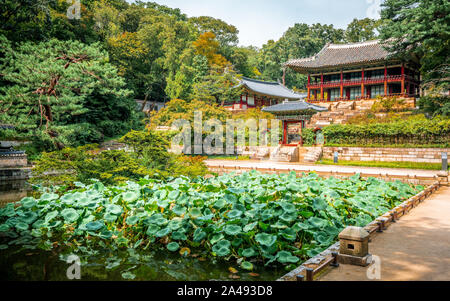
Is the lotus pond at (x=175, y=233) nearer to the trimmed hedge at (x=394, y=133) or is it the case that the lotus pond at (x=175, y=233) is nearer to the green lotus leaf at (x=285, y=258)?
the green lotus leaf at (x=285, y=258)

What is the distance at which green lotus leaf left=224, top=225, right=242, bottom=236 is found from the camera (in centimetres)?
397

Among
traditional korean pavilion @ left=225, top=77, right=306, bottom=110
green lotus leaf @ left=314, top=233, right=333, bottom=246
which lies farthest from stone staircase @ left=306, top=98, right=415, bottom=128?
green lotus leaf @ left=314, top=233, right=333, bottom=246

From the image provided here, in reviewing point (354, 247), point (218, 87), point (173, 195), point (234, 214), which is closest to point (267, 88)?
point (218, 87)

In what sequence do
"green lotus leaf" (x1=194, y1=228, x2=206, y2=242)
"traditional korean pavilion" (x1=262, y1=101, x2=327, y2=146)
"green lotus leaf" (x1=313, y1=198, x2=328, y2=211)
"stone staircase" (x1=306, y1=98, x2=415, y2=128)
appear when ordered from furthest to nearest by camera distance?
"stone staircase" (x1=306, y1=98, x2=415, y2=128) < "traditional korean pavilion" (x1=262, y1=101, x2=327, y2=146) < "green lotus leaf" (x1=313, y1=198, x2=328, y2=211) < "green lotus leaf" (x1=194, y1=228, x2=206, y2=242)

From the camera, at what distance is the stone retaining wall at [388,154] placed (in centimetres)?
1523

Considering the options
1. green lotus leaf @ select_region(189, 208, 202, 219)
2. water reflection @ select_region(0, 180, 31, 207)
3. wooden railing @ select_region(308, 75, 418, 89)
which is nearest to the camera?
green lotus leaf @ select_region(189, 208, 202, 219)

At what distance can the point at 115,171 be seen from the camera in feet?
24.8

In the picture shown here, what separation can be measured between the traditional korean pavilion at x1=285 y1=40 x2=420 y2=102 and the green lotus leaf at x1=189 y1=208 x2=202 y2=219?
24199 millimetres

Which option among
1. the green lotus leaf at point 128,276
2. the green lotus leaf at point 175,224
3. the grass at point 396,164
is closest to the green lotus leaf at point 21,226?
the green lotus leaf at point 128,276

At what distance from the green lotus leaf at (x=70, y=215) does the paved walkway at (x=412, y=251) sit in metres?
3.51

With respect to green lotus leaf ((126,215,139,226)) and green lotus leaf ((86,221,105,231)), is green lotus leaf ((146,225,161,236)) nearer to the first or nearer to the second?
green lotus leaf ((126,215,139,226))

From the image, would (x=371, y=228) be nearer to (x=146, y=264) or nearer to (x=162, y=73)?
(x=146, y=264)
